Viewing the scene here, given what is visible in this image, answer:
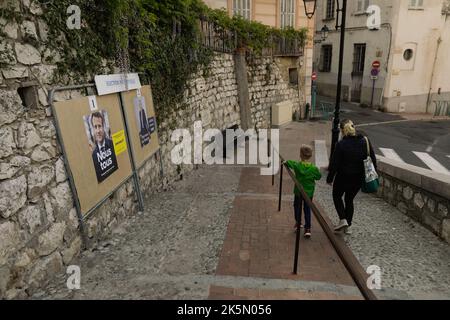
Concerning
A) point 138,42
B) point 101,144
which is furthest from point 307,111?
point 101,144

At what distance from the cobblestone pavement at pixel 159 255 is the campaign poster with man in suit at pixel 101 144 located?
0.90 meters

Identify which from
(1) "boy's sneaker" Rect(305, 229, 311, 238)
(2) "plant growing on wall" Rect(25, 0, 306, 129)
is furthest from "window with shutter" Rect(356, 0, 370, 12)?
(1) "boy's sneaker" Rect(305, 229, 311, 238)

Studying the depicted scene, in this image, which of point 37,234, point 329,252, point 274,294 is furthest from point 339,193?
point 37,234

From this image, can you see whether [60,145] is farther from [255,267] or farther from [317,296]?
[317,296]

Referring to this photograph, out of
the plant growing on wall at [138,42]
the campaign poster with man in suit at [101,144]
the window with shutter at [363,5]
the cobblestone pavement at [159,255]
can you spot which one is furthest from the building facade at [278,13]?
the campaign poster with man in suit at [101,144]

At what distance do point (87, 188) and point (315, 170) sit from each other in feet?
9.03

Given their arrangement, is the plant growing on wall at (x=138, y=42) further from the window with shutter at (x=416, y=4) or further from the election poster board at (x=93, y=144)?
the window with shutter at (x=416, y=4)

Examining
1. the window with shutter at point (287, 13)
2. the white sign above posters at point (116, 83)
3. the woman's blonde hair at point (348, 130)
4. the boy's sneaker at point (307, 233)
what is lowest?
the boy's sneaker at point (307, 233)

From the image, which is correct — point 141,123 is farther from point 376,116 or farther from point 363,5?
point 363,5

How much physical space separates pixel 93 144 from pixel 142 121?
1.62 m

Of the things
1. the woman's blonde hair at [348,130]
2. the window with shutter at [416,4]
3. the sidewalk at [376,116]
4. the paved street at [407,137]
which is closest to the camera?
the woman's blonde hair at [348,130]

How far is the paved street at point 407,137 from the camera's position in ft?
35.7

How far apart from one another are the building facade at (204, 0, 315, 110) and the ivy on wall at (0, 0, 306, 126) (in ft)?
18.9

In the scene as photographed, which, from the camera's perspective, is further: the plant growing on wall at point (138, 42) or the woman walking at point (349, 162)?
the woman walking at point (349, 162)
